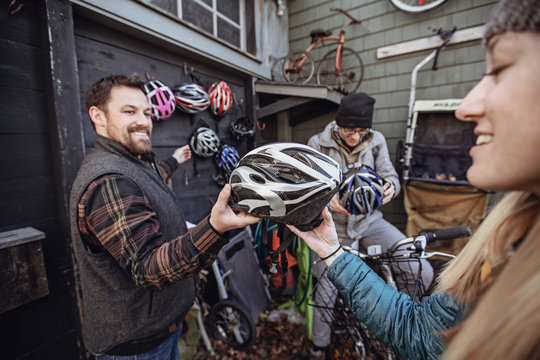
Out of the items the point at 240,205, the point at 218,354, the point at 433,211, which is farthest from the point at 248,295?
the point at 433,211

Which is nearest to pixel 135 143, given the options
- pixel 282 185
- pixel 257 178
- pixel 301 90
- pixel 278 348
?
pixel 257 178

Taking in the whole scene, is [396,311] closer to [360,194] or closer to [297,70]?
[360,194]

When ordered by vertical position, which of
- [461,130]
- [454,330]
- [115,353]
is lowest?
[115,353]

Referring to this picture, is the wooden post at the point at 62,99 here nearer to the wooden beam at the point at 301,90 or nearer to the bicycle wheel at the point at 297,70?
the wooden beam at the point at 301,90

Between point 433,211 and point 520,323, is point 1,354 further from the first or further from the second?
point 433,211

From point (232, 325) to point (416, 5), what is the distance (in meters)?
6.35

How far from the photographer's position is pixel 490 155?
26.9 inches

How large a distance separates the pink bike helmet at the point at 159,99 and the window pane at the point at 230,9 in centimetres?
216

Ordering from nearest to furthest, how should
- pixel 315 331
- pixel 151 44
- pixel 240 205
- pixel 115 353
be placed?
pixel 240 205 → pixel 115 353 → pixel 315 331 → pixel 151 44

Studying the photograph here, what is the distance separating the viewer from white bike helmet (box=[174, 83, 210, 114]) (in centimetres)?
306

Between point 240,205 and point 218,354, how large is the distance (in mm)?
2957

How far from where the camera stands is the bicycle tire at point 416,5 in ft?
14.0

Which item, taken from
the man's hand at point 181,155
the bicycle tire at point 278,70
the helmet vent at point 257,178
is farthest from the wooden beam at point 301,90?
the helmet vent at point 257,178

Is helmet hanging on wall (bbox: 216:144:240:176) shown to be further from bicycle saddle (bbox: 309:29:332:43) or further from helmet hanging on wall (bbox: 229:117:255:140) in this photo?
bicycle saddle (bbox: 309:29:332:43)
